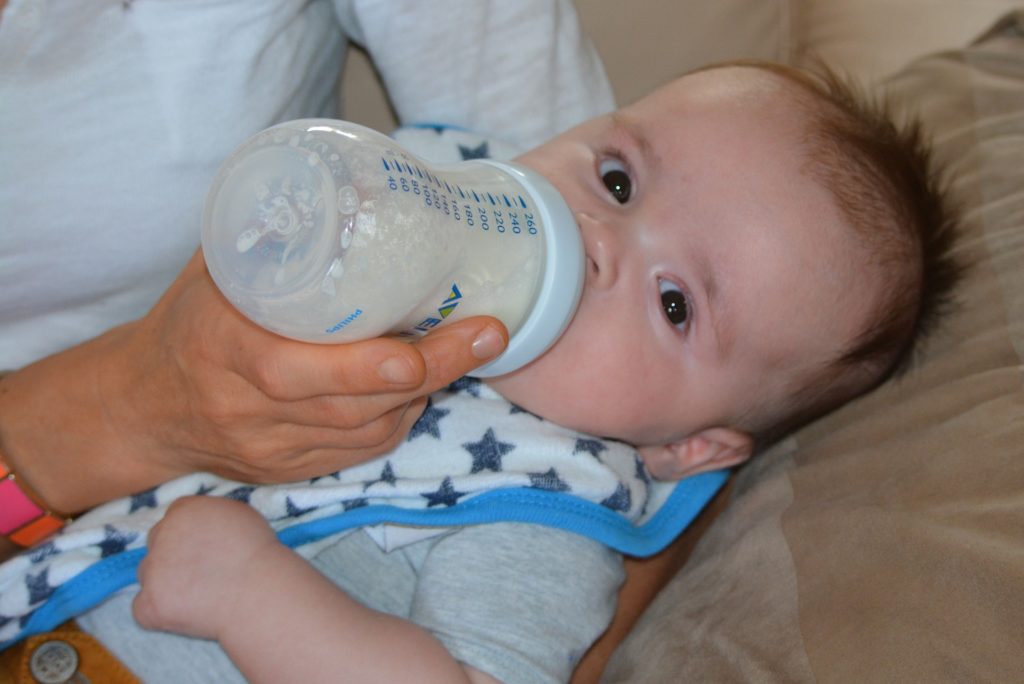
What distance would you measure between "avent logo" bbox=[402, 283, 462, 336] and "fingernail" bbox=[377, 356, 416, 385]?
0.08 m

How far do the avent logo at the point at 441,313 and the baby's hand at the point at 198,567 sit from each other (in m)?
0.39

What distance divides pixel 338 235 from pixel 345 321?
8 centimetres

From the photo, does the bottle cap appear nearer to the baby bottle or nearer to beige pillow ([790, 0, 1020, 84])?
the baby bottle

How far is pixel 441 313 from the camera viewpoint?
0.82m

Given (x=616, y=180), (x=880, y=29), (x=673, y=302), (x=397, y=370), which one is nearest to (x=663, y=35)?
(x=880, y=29)

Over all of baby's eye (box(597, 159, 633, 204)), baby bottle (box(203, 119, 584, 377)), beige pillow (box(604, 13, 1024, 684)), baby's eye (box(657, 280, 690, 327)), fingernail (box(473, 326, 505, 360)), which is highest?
baby bottle (box(203, 119, 584, 377))

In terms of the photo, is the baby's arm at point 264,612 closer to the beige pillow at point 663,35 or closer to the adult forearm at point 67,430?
the adult forearm at point 67,430

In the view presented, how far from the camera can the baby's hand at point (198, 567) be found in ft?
3.31

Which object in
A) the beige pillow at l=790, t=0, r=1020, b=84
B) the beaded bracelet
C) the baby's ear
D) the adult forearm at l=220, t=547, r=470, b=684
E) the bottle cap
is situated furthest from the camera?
the beige pillow at l=790, t=0, r=1020, b=84

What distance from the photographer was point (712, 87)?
1223 millimetres

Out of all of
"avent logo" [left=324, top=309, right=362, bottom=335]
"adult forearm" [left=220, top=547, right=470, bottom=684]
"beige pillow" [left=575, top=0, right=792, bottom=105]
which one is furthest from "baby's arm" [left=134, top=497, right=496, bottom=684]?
"beige pillow" [left=575, top=0, right=792, bottom=105]

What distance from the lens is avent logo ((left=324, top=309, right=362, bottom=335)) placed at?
717mm

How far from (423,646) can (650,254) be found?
53cm

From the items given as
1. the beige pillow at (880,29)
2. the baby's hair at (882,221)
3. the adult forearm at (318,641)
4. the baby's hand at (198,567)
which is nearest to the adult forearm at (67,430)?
the baby's hand at (198,567)
